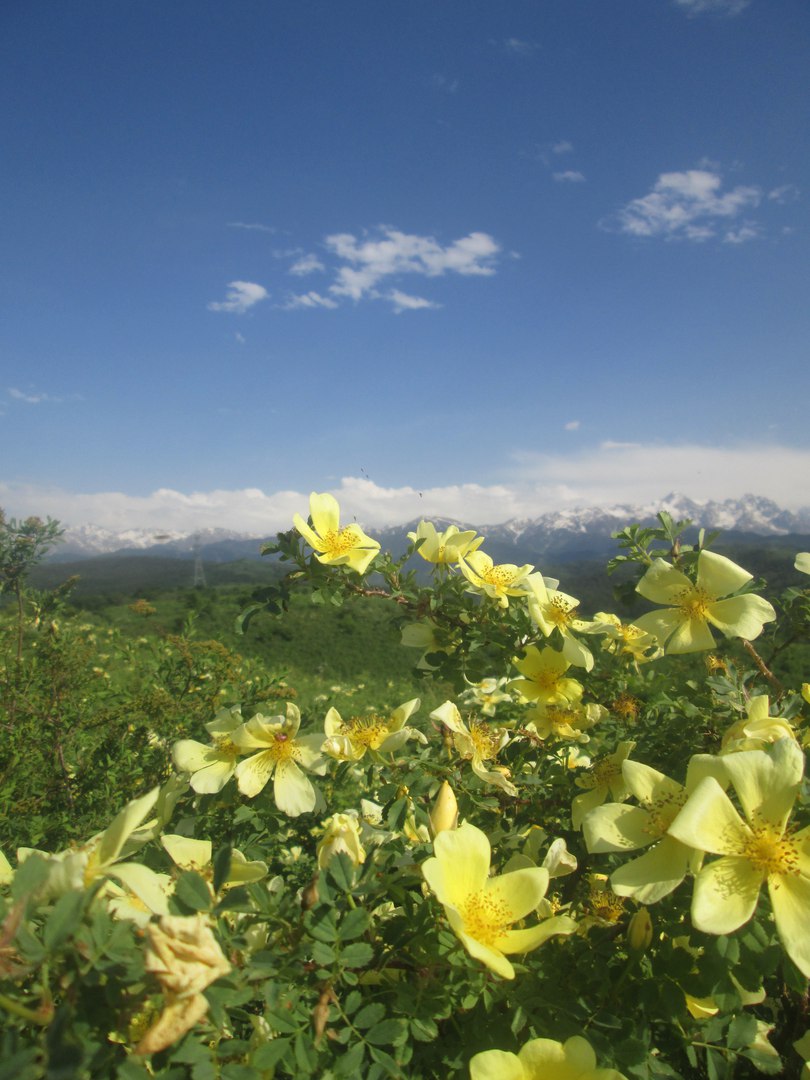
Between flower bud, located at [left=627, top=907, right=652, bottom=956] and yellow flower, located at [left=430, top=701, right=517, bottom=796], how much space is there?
49 cm

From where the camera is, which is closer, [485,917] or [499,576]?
[485,917]

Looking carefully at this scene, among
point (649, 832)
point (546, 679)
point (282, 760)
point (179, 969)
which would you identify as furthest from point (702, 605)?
point (179, 969)

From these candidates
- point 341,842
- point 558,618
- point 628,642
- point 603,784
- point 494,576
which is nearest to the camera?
point 341,842

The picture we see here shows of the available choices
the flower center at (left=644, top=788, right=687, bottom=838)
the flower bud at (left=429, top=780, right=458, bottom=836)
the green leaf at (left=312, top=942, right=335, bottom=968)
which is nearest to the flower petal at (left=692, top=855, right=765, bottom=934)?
the flower center at (left=644, top=788, right=687, bottom=838)

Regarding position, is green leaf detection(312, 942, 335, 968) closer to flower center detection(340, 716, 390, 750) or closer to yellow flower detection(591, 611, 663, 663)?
flower center detection(340, 716, 390, 750)

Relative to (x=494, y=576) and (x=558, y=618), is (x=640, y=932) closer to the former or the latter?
(x=558, y=618)

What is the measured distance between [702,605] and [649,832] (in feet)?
2.63

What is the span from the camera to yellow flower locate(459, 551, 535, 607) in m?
2.05

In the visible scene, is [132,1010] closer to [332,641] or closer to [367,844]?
[367,844]

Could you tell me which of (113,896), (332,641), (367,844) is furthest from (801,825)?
(332,641)

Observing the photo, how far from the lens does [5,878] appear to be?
1.12m

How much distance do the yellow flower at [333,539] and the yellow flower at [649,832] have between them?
1.03 metres

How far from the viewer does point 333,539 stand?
2053 millimetres

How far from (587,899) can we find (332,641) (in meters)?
13.9
